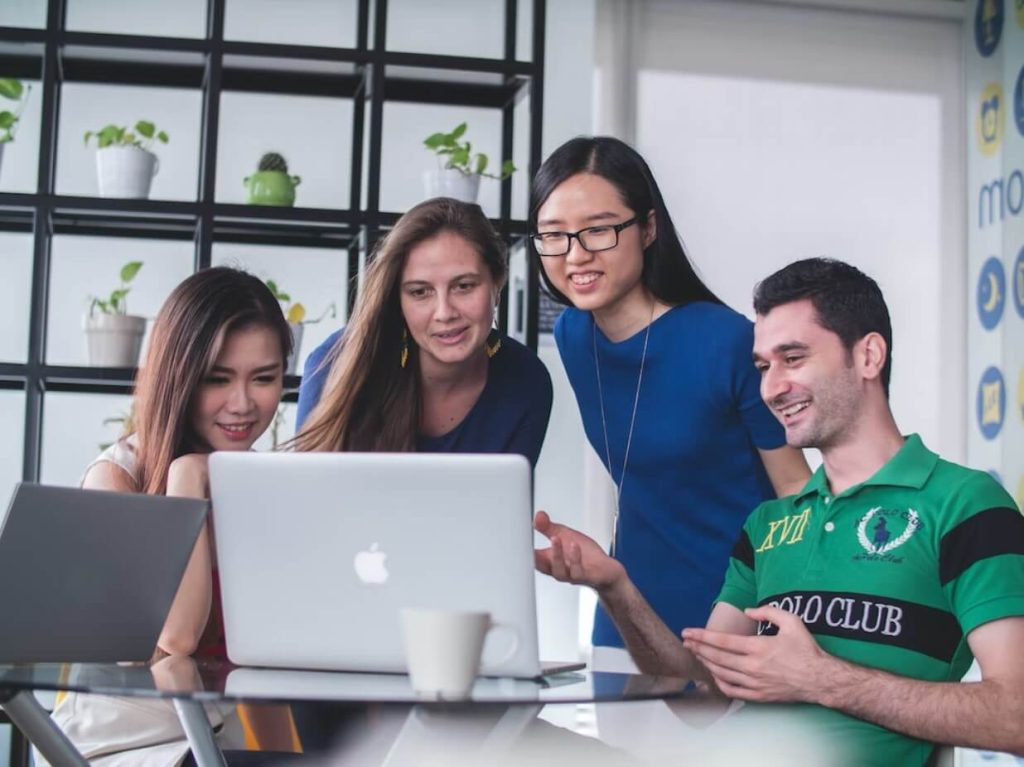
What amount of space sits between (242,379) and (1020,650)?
1272mm

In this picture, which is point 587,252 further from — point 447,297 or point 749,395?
point 749,395

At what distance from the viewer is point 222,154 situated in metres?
4.17

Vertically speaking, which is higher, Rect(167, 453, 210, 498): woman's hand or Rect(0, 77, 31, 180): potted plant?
Rect(0, 77, 31, 180): potted plant

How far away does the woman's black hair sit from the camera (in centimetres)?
238

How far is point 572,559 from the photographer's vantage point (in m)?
1.69

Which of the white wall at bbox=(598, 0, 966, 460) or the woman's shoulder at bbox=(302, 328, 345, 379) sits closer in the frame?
the woman's shoulder at bbox=(302, 328, 345, 379)

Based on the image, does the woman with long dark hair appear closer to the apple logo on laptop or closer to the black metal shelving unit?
the apple logo on laptop

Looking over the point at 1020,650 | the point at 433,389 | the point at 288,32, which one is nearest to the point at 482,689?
the point at 1020,650

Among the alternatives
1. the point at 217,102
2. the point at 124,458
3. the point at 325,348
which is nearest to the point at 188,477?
the point at 124,458

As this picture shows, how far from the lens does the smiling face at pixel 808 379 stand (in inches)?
71.9

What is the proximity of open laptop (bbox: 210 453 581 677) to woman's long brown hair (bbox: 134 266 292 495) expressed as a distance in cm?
63

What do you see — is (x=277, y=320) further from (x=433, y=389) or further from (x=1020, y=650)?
(x=1020, y=650)

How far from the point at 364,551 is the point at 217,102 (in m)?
2.52

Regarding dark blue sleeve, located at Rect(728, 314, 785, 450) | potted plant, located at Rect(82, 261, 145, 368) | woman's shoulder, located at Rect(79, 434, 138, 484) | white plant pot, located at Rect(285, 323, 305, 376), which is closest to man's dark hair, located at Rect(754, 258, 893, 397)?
dark blue sleeve, located at Rect(728, 314, 785, 450)
